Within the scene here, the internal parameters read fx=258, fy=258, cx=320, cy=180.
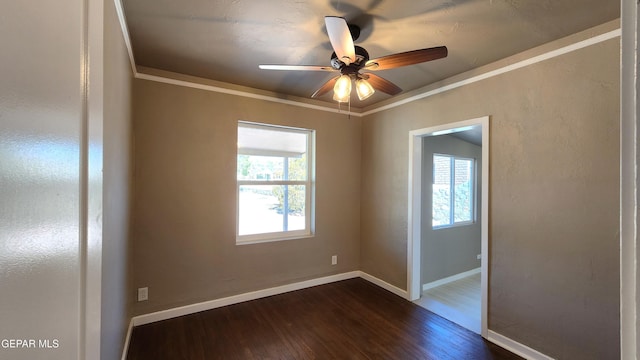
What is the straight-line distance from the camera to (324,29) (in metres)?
1.83

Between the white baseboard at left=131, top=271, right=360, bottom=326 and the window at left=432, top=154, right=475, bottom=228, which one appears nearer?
the white baseboard at left=131, top=271, right=360, bottom=326

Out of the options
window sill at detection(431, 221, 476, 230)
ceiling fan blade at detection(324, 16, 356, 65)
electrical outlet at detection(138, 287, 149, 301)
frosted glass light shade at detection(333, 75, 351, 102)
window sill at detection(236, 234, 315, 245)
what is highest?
ceiling fan blade at detection(324, 16, 356, 65)

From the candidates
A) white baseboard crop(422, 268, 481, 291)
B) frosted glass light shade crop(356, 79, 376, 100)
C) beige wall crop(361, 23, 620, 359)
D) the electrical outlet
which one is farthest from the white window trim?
the electrical outlet

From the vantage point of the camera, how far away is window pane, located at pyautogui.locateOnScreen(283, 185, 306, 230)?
3.37m

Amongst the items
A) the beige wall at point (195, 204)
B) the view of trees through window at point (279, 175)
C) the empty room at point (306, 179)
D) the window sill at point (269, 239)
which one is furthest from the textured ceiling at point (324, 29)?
the window sill at point (269, 239)

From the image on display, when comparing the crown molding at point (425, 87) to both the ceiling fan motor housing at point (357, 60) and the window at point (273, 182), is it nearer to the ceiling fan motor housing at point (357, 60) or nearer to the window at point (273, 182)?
the window at point (273, 182)

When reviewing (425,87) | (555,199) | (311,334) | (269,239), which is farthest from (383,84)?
(311,334)

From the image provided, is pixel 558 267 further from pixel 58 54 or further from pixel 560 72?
pixel 58 54

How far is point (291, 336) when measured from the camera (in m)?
2.32

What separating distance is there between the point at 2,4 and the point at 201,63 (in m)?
2.28

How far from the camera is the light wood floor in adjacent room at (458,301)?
266 centimetres

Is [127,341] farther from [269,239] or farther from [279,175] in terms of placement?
[279,175]

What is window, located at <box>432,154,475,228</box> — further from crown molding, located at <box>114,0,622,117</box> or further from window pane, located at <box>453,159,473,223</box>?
crown molding, located at <box>114,0,622,117</box>

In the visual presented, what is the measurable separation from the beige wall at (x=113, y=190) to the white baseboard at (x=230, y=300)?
74 cm
